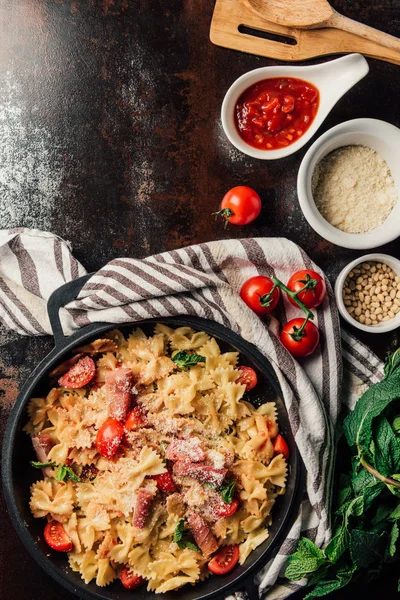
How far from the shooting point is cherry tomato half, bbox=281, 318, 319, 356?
4.48 meters

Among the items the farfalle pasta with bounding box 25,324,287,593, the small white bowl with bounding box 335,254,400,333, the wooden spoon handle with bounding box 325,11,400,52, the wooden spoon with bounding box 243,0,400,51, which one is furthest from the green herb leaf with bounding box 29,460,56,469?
the wooden spoon handle with bounding box 325,11,400,52

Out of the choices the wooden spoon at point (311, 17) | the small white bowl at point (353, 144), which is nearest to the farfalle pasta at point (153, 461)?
the small white bowl at point (353, 144)

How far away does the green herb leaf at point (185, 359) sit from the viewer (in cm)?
448

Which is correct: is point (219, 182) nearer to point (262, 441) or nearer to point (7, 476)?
point (262, 441)

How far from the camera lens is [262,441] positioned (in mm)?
4445

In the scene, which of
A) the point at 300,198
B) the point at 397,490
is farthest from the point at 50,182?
the point at 397,490

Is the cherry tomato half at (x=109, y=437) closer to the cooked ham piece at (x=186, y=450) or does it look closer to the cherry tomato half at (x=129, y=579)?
the cooked ham piece at (x=186, y=450)

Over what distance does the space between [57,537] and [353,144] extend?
3590 mm

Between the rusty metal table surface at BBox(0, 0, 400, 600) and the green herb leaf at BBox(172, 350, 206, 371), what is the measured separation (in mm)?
896

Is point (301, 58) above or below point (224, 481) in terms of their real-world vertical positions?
above

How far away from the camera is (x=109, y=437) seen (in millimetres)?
4367

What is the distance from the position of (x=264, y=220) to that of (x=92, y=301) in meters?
1.51

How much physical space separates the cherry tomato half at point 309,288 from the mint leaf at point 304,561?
1.65 metres

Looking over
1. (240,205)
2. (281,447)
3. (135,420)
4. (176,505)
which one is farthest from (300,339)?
(176,505)
